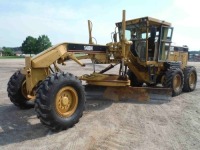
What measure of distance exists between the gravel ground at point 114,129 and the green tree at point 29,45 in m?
84.3

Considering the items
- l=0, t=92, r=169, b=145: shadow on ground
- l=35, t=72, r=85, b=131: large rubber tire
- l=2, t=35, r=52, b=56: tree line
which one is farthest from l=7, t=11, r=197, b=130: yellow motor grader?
l=2, t=35, r=52, b=56: tree line

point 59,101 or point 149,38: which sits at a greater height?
point 149,38

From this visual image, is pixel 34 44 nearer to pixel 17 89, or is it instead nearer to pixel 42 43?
pixel 42 43

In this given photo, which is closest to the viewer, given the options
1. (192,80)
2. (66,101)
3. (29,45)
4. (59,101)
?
(59,101)

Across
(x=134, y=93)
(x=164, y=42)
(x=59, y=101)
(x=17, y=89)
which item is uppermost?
(x=164, y=42)

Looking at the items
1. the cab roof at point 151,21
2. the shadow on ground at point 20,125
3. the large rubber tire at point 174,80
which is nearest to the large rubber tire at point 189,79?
the large rubber tire at point 174,80

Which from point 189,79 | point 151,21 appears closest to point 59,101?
point 151,21

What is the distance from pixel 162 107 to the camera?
7.76 metres

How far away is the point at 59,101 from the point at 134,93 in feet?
10.5

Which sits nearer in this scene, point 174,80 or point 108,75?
point 108,75

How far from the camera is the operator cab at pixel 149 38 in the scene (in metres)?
9.27

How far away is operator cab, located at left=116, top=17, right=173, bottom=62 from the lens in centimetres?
927

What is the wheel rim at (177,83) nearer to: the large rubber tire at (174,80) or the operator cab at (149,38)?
the large rubber tire at (174,80)

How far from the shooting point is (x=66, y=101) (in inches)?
227
